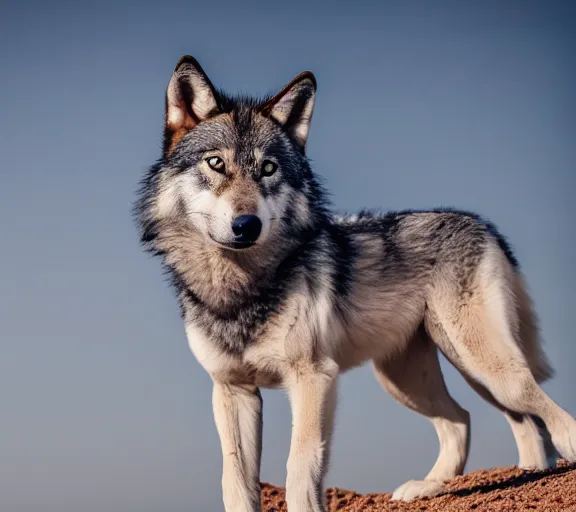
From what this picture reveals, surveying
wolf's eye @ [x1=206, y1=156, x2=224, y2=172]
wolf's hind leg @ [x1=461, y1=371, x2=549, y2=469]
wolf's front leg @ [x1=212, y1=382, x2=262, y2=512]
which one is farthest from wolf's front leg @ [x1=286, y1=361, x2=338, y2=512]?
wolf's hind leg @ [x1=461, y1=371, x2=549, y2=469]

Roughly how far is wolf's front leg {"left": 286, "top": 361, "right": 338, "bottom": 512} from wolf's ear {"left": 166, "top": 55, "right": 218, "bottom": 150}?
1678 millimetres

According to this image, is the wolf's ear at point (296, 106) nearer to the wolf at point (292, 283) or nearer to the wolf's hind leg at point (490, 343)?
the wolf at point (292, 283)

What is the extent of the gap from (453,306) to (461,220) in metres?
0.75

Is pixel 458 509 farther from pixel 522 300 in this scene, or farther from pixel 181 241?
pixel 181 241

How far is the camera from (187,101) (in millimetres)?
5527

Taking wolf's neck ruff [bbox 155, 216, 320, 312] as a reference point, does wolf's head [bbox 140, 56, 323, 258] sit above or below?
above

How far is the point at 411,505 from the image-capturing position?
245 inches

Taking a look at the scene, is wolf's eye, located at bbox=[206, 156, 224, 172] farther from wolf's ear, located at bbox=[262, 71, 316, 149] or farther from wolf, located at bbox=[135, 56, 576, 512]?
wolf's ear, located at bbox=[262, 71, 316, 149]

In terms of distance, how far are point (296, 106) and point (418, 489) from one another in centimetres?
294

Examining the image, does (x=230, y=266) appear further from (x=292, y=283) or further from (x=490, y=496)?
(x=490, y=496)

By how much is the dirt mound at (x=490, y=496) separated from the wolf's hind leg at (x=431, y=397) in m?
0.15

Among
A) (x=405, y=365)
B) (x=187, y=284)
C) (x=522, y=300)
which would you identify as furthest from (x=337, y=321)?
(x=522, y=300)

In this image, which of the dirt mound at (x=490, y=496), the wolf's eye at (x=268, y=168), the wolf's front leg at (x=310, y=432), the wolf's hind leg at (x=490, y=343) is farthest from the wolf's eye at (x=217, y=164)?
the dirt mound at (x=490, y=496)

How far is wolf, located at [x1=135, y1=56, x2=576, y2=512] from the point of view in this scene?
5168 millimetres
